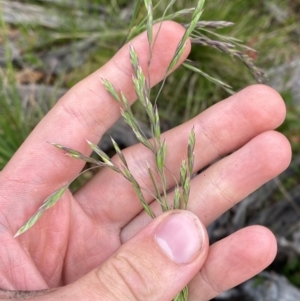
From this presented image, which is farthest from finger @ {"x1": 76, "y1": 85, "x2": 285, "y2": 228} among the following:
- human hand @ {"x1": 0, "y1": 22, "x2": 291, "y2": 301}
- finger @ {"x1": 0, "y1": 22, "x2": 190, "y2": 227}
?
finger @ {"x1": 0, "y1": 22, "x2": 190, "y2": 227}

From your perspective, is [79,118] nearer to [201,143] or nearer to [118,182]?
[118,182]

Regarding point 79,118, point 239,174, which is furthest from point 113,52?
point 239,174

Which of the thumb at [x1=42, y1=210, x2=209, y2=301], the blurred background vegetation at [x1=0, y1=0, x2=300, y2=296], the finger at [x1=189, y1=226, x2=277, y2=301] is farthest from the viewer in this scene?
the blurred background vegetation at [x1=0, y1=0, x2=300, y2=296]

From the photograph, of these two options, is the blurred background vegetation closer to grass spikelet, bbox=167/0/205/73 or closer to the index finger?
the index finger

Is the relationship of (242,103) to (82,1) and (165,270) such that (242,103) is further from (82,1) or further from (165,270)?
(82,1)

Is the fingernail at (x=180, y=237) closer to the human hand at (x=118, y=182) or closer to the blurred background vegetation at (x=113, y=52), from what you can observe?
the human hand at (x=118, y=182)

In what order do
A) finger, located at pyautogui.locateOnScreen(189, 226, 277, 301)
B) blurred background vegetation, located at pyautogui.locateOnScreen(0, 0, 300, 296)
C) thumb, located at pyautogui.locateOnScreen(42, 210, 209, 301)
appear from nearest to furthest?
thumb, located at pyautogui.locateOnScreen(42, 210, 209, 301), finger, located at pyautogui.locateOnScreen(189, 226, 277, 301), blurred background vegetation, located at pyautogui.locateOnScreen(0, 0, 300, 296)
